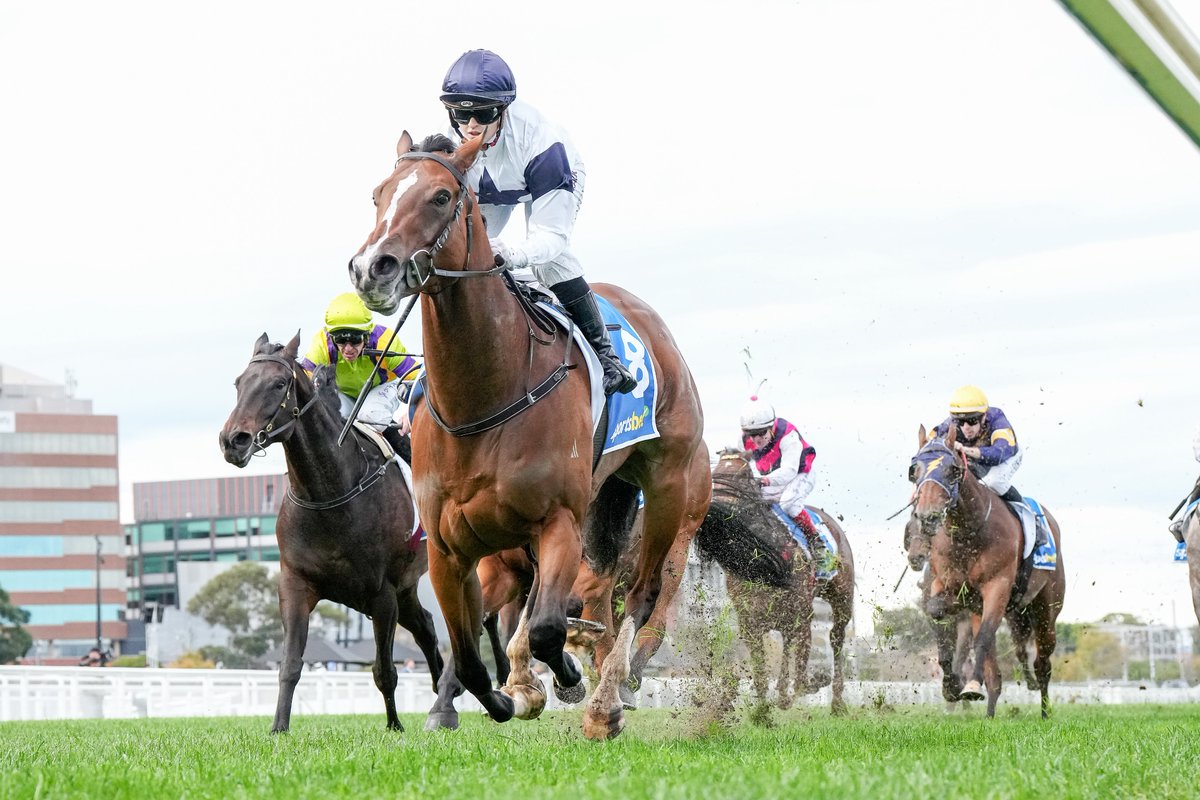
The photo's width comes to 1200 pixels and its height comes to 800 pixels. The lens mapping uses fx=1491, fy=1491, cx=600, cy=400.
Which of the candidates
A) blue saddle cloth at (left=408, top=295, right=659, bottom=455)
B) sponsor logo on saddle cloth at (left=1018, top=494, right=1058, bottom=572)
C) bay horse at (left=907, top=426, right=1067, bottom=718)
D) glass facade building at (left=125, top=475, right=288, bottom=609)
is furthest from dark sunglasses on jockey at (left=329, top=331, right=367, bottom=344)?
glass facade building at (left=125, top=475, right=288, bottom=609)

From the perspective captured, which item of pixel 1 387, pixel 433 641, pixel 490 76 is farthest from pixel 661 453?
pixel 1 387

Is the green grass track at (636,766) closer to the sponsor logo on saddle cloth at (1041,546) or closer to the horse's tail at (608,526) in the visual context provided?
the horse's tail at (608,526)

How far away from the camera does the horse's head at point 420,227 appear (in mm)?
5117

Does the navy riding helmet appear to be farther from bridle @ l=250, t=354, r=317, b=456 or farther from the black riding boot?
bridle @ l=250, t=354, r=317, b=456

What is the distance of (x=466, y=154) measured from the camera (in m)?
5.79

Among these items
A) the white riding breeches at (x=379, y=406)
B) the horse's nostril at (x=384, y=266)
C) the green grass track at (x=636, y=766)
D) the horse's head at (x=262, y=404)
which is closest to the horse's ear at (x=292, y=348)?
the horse's head at (x=262, y=404)

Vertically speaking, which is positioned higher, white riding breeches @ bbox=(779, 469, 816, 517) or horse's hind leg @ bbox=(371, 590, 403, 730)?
white riding breeches @ bbox=(779, 469, 816, 517)

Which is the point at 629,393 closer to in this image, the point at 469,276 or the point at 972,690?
the point at 469,276

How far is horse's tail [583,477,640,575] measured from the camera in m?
8.11

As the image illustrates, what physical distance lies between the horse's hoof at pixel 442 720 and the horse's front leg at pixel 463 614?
3.36 meters

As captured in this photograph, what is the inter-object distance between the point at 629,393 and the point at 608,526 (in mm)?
1335

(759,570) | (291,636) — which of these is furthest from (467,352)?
(759,570)

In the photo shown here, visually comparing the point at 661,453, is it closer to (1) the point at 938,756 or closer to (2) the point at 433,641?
(1) the point at 938,756

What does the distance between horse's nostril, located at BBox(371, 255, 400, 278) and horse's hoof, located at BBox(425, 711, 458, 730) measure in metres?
5.16
